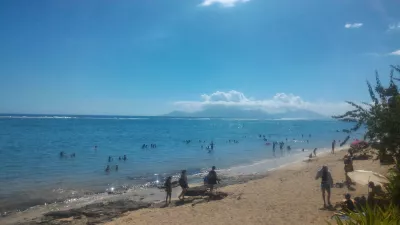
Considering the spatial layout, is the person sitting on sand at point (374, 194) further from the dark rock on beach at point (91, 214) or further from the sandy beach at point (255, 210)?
the dark rock on beach at point (91, 214)

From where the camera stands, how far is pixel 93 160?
36.8 m

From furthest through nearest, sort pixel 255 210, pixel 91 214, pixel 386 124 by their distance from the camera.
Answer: pixel 91 214 < pixel 255 210 < pixel 386 124

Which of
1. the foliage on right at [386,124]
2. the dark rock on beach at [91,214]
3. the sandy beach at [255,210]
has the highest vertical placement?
the foliage on right at [386,124]

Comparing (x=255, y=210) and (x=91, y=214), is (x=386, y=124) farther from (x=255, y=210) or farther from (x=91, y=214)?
(x=91, y=214)

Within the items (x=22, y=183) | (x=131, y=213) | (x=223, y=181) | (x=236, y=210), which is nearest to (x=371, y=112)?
(x=236, y=210)

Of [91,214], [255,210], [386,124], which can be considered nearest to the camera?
[386,124]

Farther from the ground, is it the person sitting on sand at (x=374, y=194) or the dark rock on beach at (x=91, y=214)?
the person sitting on sand at (x=374, y=194)

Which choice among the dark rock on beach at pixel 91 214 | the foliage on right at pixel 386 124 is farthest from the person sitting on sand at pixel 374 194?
the dark rock on beach at pixel 91 214

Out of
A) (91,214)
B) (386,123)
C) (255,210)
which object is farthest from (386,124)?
(91,214)

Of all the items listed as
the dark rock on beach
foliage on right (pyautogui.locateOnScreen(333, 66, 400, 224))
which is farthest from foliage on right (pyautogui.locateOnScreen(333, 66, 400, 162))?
the dark rock on beach

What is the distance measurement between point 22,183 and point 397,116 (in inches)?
884

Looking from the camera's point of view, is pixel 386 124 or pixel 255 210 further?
pixel 255 210

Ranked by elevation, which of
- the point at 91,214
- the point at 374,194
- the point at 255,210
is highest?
the point at 374,194

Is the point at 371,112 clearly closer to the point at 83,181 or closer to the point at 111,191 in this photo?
the point at 111,191
